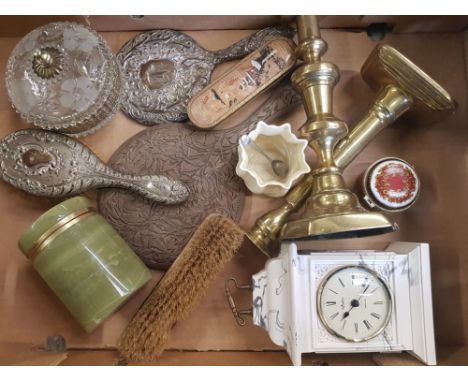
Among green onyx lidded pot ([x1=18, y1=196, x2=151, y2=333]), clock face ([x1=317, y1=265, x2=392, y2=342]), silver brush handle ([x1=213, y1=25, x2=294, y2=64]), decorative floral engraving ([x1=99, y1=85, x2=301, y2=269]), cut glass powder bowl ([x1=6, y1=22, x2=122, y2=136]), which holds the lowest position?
clock face ([x1=317, y1=265, x2=392, y2=342])

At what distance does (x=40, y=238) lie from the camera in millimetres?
798

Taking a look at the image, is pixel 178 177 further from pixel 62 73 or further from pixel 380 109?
pixel 380 109

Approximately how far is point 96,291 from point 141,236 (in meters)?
0.16

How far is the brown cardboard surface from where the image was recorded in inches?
36.7

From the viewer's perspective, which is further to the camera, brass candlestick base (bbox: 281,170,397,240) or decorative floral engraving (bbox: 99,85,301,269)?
decorative floral engraving (bbox: 99,85,301,269)

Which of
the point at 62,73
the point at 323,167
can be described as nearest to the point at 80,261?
the point at 62,73

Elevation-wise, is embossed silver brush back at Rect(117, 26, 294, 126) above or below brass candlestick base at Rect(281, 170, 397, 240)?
above

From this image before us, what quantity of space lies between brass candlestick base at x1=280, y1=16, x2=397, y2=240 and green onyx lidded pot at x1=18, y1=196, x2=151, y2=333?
1.07 feet

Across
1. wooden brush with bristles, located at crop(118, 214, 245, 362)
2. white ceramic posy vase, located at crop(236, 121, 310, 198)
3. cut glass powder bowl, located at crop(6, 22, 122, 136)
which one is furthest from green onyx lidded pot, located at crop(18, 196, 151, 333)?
white ceramic posy vase, located at crop(236, 121, 310, 198)

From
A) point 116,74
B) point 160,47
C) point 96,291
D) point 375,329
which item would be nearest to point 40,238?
point 96,291

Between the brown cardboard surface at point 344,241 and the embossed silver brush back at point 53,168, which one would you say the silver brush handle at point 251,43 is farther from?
the embossed silver brush back at point 53,168

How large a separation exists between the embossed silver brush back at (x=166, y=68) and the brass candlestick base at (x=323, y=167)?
0.11 meters

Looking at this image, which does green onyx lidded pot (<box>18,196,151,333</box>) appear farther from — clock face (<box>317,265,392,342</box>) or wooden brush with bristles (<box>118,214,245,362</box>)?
clock face (<box>317,265,392,342</box>)

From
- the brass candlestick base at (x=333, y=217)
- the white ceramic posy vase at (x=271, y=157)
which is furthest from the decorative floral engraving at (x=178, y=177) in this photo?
the brass candlestick base at (x=333, y=217)
